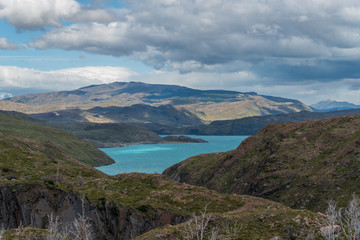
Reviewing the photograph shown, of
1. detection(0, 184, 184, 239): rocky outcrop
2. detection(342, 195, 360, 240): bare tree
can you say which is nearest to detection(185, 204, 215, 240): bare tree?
detection(342, 195, 360, 240): bare tree

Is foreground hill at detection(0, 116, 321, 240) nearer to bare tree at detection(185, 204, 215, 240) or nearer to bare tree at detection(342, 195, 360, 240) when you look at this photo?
bare tree at detection(342, 195, 360, 240)

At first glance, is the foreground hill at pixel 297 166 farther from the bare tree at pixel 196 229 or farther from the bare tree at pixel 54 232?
the bare tree at pixel 54 232

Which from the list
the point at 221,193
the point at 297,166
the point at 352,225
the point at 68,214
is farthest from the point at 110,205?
the point at 297,166

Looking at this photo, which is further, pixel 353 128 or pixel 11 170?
pixel 353 128

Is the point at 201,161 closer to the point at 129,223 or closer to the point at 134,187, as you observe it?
the point at 134,187

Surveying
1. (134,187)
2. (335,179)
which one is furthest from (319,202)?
(134,187)

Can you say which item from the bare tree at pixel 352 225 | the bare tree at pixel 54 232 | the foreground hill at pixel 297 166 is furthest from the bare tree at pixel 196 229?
the foreground hill at pixel 297 166
